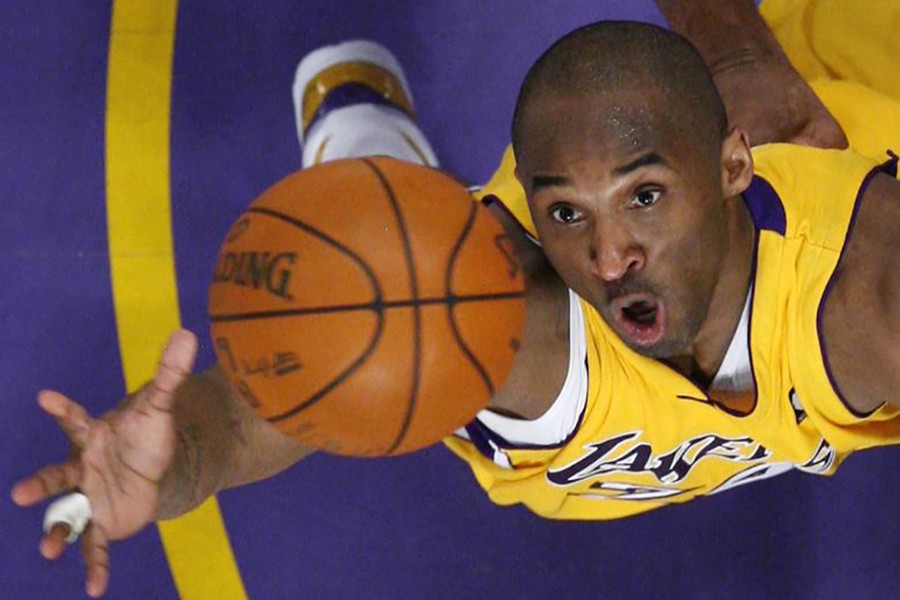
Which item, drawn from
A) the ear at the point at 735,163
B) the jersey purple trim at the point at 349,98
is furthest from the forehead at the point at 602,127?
the jersey purple trim at the point at 349,98

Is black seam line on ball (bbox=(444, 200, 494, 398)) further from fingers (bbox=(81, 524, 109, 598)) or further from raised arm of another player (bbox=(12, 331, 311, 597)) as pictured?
fingers (bbox=(81, 524, 109, 598))

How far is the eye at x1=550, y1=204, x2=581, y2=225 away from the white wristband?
67 cm

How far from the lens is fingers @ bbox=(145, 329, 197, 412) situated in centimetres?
131

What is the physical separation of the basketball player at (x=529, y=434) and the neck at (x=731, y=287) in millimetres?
49

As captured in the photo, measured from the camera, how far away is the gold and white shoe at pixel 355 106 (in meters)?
2.20

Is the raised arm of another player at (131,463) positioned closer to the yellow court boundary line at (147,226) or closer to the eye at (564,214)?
the eye at (564,214)

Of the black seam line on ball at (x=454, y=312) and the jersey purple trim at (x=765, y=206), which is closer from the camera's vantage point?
the black seam line on ball at (x=454, y=312)

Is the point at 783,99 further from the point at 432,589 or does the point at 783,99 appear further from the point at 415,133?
the point at 432,589

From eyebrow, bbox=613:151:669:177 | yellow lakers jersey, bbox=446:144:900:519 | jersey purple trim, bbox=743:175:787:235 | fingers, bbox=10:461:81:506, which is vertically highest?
eyebrow, bbox=613:151:669:177

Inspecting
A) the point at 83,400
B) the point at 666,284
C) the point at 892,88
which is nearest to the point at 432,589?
the point at 83,400

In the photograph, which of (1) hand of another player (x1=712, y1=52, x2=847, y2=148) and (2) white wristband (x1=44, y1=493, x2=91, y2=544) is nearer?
(2) white wristband (x1=44, y1=493, x2=91, y2=544)

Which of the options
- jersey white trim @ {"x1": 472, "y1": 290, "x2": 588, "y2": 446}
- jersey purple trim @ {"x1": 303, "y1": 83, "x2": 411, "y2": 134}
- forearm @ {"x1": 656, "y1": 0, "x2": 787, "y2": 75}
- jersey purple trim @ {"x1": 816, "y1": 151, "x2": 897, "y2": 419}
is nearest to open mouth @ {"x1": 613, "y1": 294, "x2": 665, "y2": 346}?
jersey white trim @ {"x1": 472, "y1": 290, "x2": 588, "y2": 446}

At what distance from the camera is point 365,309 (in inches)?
50.6

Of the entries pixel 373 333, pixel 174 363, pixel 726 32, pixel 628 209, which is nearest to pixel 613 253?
pixel 628 209
